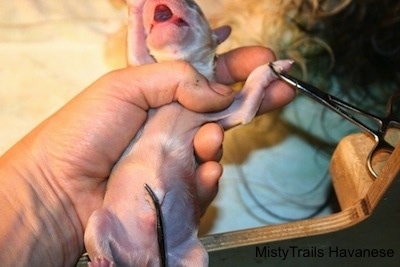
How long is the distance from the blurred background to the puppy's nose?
0.40 m

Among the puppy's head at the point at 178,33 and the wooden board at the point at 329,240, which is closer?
the wooden board at the point at 329,240

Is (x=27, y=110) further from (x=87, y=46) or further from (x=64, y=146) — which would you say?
(x=64, y=146)

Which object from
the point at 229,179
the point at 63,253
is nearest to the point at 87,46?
the point at 229,179

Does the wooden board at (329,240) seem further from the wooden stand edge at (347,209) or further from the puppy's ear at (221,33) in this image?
the puppy's ear at (221,33)

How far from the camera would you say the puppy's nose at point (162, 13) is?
0.83 metres

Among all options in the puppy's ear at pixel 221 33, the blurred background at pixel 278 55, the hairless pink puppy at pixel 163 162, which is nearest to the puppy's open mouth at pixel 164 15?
the hairless pink puppy at pixel 163 162

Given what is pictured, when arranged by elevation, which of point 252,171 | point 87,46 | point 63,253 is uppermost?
point 87,46

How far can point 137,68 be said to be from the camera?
2.79ft

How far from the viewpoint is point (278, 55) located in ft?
4.10

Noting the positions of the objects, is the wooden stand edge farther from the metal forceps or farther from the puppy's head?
the puppy's head

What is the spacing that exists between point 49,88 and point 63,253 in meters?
0.40

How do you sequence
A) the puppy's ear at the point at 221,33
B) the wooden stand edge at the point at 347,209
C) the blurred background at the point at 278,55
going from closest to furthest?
the wooden stand edge at the point at 347,209 < the puppy's ear at the point at 221,33 < the blurred background at the point at 278,55

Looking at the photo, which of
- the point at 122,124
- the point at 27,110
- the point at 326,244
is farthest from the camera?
the point at 27,110

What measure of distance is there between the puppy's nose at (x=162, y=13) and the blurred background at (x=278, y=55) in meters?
0.40
